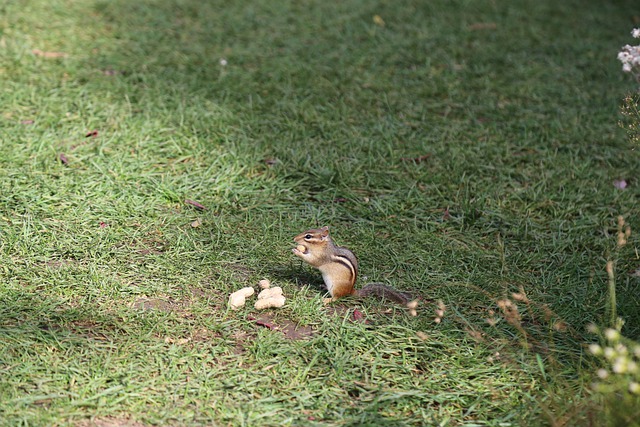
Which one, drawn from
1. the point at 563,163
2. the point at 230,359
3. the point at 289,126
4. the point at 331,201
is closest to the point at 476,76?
the point at 563,163

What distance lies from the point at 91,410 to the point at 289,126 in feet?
8.39

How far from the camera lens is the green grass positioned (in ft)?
9.31

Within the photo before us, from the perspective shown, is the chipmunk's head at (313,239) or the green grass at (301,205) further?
the chipmunk's head at (313,239)

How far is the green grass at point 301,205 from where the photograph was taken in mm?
2838

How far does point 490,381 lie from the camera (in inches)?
115

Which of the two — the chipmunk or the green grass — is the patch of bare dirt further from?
the chipmunk

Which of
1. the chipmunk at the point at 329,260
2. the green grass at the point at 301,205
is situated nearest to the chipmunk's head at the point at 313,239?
the chipmunk at the point at 329,260

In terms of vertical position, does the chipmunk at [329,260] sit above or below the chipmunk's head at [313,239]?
below

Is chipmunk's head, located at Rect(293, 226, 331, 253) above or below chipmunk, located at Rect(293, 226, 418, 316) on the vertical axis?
above

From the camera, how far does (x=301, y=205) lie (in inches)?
163

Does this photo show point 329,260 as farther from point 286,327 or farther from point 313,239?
point 286,327

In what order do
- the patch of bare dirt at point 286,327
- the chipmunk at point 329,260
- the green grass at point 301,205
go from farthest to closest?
the chipmunk at point 329,260 → the patch of bare dirt at point 286,327 → the green grass at point 301,205

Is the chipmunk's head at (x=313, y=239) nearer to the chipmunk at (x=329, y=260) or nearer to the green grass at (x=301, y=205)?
the chipmunk at (x=329, y=260)

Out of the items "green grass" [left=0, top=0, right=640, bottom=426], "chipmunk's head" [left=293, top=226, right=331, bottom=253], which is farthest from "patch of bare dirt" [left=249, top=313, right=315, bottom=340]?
"chipmunk's head" [left=293, top=226, right=331, bottom=253]
